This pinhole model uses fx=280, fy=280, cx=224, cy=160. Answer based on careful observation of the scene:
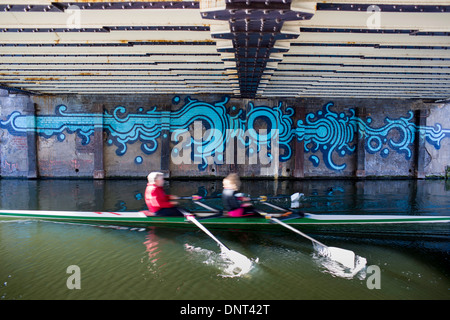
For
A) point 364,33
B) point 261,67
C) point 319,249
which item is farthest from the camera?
point 261,67

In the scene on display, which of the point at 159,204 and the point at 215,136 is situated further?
the point at 215,136

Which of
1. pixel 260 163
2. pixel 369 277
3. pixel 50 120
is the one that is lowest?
pixel 369 277

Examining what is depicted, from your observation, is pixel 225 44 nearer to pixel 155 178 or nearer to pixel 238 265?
pixel 155 178

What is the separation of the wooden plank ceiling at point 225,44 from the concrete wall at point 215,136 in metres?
2.29

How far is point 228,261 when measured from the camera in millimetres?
5324

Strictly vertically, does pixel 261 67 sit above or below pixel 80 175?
above

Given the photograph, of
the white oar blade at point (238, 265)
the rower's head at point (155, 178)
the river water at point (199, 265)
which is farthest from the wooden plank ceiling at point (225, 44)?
the river water at point (199, 265)

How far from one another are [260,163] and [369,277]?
38.7ft

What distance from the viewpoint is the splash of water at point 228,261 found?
16.0 ft

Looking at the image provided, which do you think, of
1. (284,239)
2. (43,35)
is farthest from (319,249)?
(43,35)

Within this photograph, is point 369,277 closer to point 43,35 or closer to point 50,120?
point 43,35

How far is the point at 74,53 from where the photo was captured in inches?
347

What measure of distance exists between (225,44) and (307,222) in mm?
5095

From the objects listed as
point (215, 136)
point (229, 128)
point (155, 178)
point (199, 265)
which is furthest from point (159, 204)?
point (229, 128)
